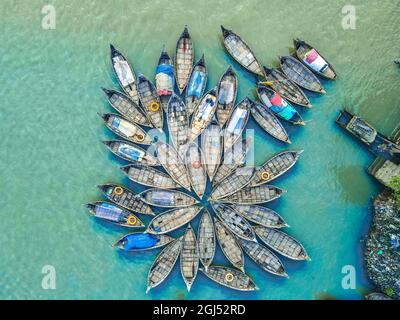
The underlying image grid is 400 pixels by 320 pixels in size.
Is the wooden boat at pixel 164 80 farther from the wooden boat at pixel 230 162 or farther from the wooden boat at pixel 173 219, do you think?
the wooden boat at pixel 173 219

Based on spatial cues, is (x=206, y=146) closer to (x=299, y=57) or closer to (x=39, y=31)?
(x=299, y=57)

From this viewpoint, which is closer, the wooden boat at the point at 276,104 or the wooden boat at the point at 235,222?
the wooden boat at the point at 235,222

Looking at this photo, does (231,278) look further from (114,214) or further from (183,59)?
(183,59)

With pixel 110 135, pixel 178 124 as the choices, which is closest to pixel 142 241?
pixel 110 135

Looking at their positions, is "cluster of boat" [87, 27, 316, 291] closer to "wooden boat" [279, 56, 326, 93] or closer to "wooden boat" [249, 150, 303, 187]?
"wooden boat" [249, 150, 303, 187]

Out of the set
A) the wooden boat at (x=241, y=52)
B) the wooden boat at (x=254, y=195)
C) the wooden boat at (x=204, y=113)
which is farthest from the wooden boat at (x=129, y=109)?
the wooden boat at (x=254, y=195)

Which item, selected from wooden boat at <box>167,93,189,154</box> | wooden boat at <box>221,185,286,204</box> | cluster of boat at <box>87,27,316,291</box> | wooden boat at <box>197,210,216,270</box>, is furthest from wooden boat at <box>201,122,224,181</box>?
wooden boat at <box>197,210,216,270</box>
